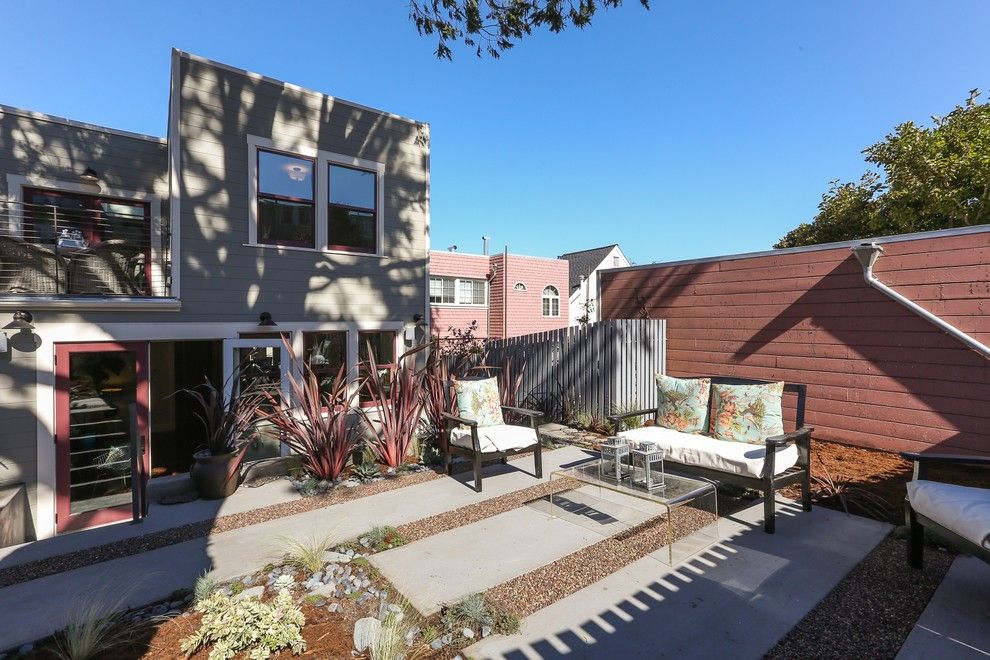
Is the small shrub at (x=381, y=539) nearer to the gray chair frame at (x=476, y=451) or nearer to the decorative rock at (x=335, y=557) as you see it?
the decorative rock at (x=335, y=557)

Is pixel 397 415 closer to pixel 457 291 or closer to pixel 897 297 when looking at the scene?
pixel 897 297

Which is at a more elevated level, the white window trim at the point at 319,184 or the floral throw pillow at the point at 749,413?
the white window trim at the point at 319,184

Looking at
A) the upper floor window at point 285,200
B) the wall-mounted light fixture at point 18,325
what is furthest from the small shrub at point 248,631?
the upper floor window at point 285,200

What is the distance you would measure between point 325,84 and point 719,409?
664 cm

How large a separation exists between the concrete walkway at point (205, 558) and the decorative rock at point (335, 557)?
0.33 metres

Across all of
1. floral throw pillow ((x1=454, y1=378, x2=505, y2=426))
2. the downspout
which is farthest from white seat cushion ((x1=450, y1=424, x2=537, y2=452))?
the downspout

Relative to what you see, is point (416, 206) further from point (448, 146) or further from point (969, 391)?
point (969, 391)

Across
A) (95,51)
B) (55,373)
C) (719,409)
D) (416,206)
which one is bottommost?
(719,409)

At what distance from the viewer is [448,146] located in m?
7.91

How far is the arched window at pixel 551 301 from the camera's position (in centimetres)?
2030

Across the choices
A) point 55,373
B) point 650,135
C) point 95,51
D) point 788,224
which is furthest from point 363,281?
point 788,224

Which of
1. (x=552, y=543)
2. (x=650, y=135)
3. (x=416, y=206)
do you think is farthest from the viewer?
(x=650, y=135)

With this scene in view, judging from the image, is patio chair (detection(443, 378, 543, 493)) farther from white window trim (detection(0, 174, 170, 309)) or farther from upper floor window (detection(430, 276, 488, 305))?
upper floor window (detection(430, 276, 488, 305))

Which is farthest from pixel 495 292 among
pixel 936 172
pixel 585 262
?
pixel 936 172
